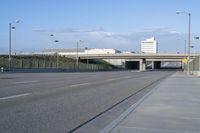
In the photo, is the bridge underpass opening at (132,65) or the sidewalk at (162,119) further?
the bridge underpass opening at (132,65)

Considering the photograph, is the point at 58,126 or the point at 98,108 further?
the point at 98,108

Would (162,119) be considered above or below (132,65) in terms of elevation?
above

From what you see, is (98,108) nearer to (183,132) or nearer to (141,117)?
(141,117)

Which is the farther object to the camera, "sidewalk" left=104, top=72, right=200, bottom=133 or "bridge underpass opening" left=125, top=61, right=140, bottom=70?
"bridge underpass opening" left=125, top=61, right=140, bottom=70

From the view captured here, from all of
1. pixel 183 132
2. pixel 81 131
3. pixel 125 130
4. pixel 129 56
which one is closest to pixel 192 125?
pixel 183 132

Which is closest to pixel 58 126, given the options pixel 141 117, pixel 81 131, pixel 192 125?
pixel 81 131

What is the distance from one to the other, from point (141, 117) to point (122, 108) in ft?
9.29

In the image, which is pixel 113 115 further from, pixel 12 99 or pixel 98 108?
pixel 12 99

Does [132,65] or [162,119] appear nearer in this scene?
[162,119]

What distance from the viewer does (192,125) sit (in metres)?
10.1

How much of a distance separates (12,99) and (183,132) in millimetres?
7950

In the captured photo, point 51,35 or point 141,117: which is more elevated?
point 51,35

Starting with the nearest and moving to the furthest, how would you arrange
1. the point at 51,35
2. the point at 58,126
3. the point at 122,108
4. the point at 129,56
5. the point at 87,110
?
the point at 58,126 → the point at 87,110 → the point at 122,108 → the point at 51,35 → the point at 129,56

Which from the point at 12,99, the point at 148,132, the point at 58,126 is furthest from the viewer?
the point at 12,99
